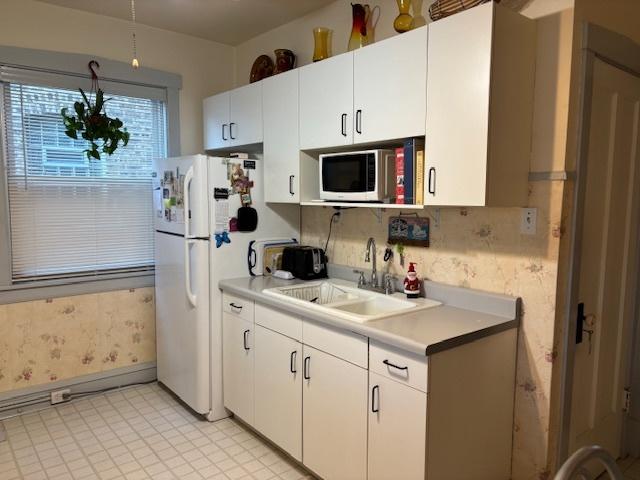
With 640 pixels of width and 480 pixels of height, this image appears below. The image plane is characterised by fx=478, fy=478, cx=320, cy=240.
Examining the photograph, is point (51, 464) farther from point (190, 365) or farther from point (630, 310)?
point (630, 310)

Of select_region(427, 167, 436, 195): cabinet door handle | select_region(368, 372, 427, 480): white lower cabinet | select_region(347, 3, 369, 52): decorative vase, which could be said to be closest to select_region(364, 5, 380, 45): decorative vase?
select_region(347, 3, 369, 52): decorative vase

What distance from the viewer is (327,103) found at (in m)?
2.52

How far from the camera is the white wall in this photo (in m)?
2.94

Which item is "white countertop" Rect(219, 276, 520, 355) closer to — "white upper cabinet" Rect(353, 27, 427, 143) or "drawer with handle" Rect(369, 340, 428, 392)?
"drawer with handle" Rect(369, 340, 428, 392)

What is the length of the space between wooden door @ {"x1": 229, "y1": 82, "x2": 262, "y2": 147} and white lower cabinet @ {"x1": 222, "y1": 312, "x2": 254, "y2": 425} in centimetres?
115

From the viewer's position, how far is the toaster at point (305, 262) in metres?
2.99

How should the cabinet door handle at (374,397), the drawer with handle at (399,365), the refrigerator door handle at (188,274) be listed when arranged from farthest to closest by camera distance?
the refrigerator door handle at (188,274) → the cabinet door handle at (374,397) → the drawer with handle at (399,365)

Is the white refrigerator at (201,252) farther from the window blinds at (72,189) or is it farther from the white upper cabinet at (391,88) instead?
the white upper cabinet at (391,88)

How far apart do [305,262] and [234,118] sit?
1115mm

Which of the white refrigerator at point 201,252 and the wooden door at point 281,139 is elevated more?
the wooden door at point 281,139

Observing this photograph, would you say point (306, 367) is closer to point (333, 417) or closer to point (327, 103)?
point (333, 417)

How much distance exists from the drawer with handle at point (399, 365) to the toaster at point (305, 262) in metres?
1.09

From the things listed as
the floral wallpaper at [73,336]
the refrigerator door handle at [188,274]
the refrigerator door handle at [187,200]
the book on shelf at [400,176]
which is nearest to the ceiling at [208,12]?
the refrigerator door handle at [187,200]

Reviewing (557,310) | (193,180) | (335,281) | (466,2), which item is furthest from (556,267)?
(193,180)
